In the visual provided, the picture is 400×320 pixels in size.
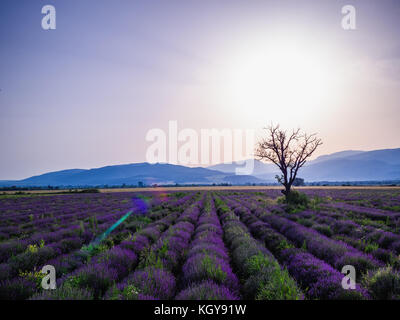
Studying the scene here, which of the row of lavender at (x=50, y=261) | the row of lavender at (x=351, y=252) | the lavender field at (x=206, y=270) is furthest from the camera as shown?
the row of lavender at (x=50, y=261)

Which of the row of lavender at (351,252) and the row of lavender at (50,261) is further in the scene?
the row of lavender at (50,261)

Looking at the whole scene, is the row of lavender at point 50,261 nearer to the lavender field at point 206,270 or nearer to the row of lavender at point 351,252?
the lavender field at point 206,270

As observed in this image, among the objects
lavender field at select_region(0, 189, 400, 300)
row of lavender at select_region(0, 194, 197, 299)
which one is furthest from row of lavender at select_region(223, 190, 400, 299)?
row of lavender at select_region(0, 194, 197, 299)

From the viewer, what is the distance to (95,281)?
A: 4332 millimetres

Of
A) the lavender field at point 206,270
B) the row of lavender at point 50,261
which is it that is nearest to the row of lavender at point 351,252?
the lavender field at point 206,270

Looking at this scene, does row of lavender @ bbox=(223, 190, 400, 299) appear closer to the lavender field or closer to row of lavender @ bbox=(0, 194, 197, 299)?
the lavender field

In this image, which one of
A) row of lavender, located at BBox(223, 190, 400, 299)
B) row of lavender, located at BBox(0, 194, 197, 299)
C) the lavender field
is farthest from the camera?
row of lavender, located at BBox(0, 194, 197, 299)

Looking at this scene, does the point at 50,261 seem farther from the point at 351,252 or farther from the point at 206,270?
the point at 351,252

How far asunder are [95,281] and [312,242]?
654cm

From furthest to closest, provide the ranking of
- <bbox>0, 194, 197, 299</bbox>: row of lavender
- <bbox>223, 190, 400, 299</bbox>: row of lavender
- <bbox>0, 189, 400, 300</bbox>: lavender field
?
<bbox>0, 194, 197, 299</bbox>: row of lavender → <bbox>223, 190, 400, 299</bbox>: row of lavender → <bbox>0, 189, 400, 300</bbox>: lavender field

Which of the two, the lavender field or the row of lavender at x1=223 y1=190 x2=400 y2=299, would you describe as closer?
the lavender field

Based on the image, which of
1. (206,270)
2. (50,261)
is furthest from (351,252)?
(50,261)
